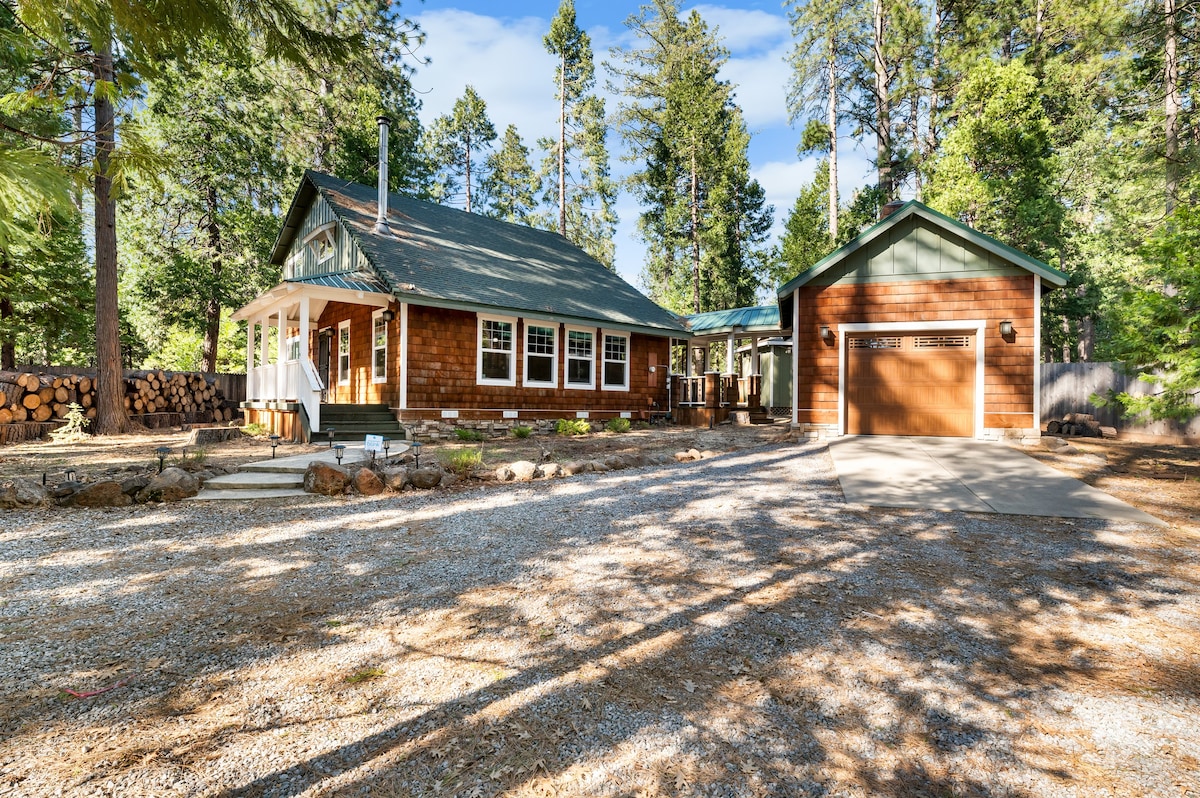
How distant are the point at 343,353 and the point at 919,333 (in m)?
13.8

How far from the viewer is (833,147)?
23.0m

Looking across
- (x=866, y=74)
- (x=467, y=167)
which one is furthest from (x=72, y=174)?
(x=467, y=167)

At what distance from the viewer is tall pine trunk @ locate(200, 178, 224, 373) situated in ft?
62.7

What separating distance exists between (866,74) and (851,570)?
25931 millimetres

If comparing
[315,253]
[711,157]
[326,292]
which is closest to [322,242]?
[315,253]

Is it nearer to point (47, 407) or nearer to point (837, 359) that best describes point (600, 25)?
point (837, 359)

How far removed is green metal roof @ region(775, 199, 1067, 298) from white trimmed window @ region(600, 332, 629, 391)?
5.26 meters

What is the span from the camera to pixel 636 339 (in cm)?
1609

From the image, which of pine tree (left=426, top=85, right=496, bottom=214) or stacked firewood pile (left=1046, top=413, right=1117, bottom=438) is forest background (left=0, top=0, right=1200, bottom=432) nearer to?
stacked firewood pile (left=1046, top=413, right=1117, bottom=438)

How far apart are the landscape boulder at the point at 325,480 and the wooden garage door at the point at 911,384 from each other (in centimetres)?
954

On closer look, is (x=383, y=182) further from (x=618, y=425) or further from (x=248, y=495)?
(x=248, y=495)

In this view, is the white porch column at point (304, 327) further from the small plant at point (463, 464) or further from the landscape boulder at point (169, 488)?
the small plant at point (463, 464)

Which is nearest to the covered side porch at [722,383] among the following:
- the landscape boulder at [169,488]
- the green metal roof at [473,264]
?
the green metal roof at [473,264]

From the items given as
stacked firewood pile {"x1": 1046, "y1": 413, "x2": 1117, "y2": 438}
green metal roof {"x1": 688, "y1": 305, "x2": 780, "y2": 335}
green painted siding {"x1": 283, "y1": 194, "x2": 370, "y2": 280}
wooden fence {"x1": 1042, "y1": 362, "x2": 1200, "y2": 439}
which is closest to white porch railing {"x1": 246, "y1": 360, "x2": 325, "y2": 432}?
green painted siding {"x1": 283, "y1": 194, "x2": 370, "y2": 280}
